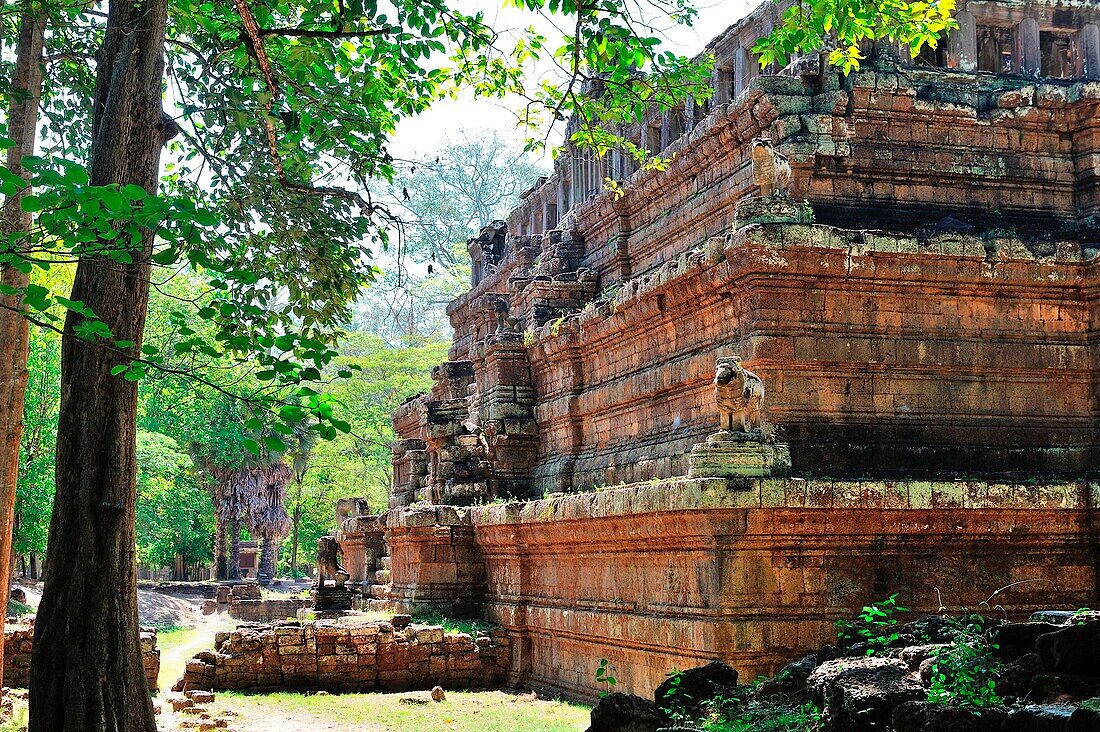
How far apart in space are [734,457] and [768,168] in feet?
11.5

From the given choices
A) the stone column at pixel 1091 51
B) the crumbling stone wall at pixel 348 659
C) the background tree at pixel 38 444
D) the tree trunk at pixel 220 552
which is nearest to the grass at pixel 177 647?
the crumbling stone wall at pixel 348 659

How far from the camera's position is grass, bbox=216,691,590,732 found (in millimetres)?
13227

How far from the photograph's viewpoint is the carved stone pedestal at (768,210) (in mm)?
13117

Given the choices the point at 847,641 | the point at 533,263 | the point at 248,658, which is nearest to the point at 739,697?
the point at 847,641

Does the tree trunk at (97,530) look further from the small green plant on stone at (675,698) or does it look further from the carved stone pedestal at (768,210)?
the carved stone pedestal at (768,210)

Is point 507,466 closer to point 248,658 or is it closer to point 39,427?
point 248,658

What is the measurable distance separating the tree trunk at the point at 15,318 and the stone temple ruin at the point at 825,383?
588 cm

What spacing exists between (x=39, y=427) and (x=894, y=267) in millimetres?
21375

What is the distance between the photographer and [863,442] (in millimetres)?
12758

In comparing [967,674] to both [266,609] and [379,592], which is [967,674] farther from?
[266,609]

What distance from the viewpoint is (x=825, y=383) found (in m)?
12.9

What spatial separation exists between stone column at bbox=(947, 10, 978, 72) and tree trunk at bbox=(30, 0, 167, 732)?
10030 mm

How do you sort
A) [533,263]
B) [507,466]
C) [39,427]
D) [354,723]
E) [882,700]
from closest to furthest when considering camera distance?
[882,700]
[354,723]
[507,466]
[533,263]
[39,427]

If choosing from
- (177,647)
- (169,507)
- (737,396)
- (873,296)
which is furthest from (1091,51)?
(169,507)
